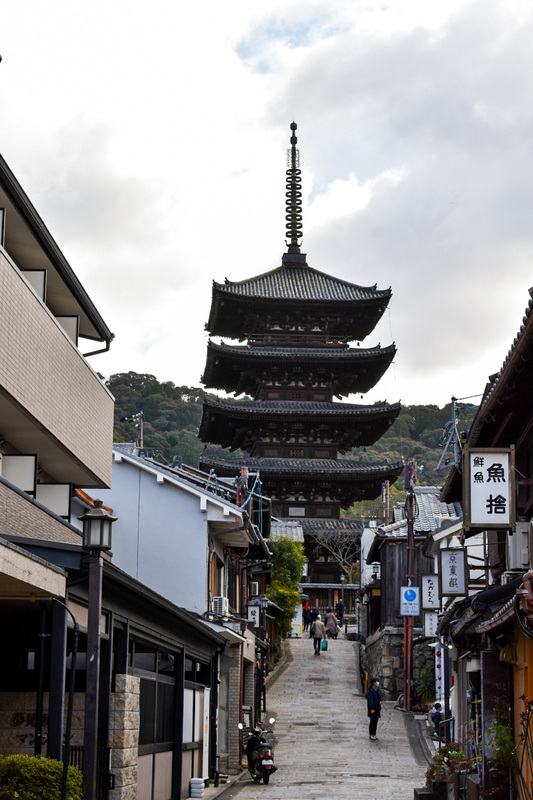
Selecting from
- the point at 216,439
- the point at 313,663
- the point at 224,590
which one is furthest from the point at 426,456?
the point at 224,590

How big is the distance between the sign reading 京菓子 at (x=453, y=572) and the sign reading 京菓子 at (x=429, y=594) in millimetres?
7893

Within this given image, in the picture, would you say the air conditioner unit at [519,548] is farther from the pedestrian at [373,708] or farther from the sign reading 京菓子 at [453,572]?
the pedestrian at [373,708]

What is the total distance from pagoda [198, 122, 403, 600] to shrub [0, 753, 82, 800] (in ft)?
144

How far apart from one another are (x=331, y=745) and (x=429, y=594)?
193 inches

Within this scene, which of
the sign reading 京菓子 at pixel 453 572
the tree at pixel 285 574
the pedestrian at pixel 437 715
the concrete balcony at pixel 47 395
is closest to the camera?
the concrete balcony at pixel 47 395

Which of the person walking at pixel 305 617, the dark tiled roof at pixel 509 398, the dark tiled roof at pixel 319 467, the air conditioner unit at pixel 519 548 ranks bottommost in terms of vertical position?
the person walking at pixel 305 617

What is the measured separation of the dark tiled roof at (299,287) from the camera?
56.0 meters

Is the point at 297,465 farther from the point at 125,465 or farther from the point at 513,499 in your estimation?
the point at 513,499

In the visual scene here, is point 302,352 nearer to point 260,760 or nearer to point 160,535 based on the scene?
point 160,535

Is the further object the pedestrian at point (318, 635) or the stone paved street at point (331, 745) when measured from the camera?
the pedestrian at point (318, 635)

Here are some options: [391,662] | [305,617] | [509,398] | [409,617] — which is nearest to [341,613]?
[305,617]

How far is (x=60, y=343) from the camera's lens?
1503 centimetres

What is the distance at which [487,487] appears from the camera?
14.7 m

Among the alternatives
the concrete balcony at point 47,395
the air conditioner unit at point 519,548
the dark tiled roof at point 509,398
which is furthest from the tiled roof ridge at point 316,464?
the air conditioner unit at point 519,548
